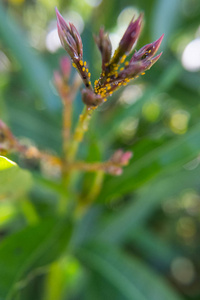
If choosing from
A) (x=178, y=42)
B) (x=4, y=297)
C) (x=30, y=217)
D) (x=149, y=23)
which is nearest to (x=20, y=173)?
(x=4, y=297)

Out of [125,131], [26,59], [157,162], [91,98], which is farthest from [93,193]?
[125,131]

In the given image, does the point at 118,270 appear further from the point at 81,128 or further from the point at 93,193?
the point at 81,128

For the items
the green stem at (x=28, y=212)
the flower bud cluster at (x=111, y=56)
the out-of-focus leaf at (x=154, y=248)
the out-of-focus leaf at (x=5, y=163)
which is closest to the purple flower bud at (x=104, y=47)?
the flower bud cluster at (x=111, y=56)

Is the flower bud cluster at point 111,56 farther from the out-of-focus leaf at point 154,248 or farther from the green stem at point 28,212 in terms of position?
the out-of-focus leaf at point 154,248

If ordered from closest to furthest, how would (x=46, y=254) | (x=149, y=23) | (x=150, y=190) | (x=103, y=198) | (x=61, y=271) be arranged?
(x=46, y=254) → (x=103, y=198) → (x=61, y=271) → (x=150, y=190) → (x=149, y=23)

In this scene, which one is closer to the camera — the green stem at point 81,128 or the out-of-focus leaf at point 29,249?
the green stem at point 81,128

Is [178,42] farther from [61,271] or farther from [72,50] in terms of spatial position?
[72,50]
